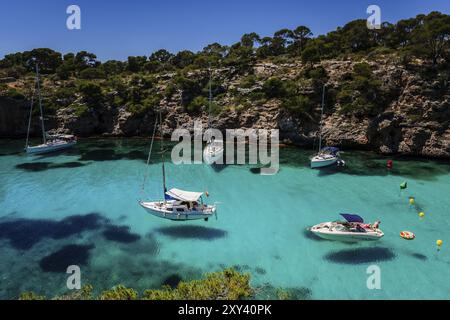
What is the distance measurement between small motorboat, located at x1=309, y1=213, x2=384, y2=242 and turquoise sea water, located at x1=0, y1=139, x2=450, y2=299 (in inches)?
38.5

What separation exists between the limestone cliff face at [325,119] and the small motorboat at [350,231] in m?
33.3

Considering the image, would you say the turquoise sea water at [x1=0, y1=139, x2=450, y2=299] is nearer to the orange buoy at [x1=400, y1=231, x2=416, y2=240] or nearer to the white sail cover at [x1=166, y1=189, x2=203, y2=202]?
the orange buoy at [x1=400, y1=231, x2=416, y2=240]

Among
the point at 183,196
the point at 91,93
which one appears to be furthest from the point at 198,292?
the point at 91,93

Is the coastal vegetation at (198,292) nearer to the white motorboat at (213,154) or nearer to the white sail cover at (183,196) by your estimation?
the white sail cover at (183,196)

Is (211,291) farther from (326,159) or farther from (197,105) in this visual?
(197,105)

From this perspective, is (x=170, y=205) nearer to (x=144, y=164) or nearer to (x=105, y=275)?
(x=105, y=275)

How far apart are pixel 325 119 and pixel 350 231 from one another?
3963 centimetres

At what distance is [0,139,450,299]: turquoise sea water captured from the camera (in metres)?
21.6

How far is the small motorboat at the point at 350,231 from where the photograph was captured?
2441 cm

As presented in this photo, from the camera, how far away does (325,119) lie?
6022 cm

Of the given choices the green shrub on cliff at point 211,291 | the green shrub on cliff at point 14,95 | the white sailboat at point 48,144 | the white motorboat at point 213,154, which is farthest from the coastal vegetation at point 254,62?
the green shrub on cliff at point 211,291

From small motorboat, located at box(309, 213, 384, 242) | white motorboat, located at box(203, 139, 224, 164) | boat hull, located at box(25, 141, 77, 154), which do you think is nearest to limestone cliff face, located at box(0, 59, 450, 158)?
boat hull, located at box(25, 141, 77, 154)
